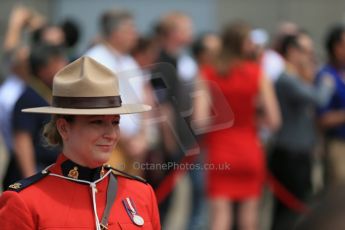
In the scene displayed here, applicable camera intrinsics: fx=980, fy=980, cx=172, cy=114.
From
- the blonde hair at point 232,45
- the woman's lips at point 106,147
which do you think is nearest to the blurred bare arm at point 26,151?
the blonde hair at point 232,45

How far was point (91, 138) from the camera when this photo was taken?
3.30 metres

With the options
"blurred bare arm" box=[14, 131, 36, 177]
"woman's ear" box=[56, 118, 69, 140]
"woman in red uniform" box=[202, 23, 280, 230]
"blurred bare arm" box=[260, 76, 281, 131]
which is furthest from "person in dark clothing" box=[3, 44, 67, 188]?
"woman's ear" box=[56, 118, 69, 140]

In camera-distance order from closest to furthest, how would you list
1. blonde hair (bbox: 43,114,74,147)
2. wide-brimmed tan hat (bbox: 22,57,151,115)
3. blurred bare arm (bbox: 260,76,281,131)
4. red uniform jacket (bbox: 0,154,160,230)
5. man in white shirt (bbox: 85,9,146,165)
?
red uniform jacket (bbox: 0,154,160,230), wide-brimmed tan hat (bbox: 22,57,151,115), blonde hair (bbox: 43,114,74,147), man in white shirt (bbox: 85,9,146,165), blurred bare arm (bbox: 260,76,281,131)

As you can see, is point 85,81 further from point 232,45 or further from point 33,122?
point 232,45

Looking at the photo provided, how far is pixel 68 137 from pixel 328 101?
18.1 ft

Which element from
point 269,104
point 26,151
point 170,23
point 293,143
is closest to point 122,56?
point 26,151

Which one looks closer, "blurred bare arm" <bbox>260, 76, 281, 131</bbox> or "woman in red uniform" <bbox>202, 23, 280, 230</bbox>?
"woman in red uniform" <bbox>202, 23, 280, 230</bbox>

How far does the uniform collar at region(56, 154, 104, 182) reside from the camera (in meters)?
3.34

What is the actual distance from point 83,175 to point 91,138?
0.14 meters

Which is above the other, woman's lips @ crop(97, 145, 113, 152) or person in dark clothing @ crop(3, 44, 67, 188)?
woman's lips @ crop(97, 145, 113, 152)

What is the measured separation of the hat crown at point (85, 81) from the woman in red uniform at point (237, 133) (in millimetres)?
3992

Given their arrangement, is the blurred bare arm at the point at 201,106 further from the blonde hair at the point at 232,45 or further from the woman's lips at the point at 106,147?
the woman's lips at the point at 106,147

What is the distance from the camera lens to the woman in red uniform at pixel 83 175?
127 inches

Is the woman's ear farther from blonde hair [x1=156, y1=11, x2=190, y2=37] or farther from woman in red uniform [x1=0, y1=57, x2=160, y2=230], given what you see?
blonde hair [x1=156, y1=11, x2=190, y2=37]
